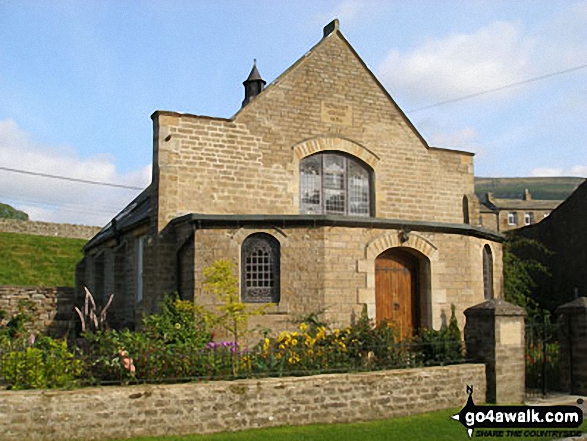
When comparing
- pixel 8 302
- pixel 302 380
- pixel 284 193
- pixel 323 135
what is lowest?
pixel 302 380

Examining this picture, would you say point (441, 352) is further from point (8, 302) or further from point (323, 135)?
point (8, 302)

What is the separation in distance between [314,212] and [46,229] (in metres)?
30.5

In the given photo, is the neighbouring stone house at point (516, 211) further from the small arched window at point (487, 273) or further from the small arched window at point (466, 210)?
the small arched window at point (487, 273)

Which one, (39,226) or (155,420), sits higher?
(39,226)

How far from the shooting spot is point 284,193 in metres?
16.2

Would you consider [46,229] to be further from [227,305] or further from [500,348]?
[500,348]

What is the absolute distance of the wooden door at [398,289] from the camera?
564 inches

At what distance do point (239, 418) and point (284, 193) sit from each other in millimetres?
8213

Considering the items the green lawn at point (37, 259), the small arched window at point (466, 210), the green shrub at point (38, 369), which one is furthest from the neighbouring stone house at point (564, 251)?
the green lawn at point (37, 259)

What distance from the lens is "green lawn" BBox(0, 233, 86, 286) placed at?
31.9 meters

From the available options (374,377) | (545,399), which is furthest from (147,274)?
(545,399)

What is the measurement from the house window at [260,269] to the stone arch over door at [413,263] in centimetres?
194

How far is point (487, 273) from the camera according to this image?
16781 mm

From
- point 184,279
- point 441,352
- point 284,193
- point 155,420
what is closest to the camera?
point 155,420
